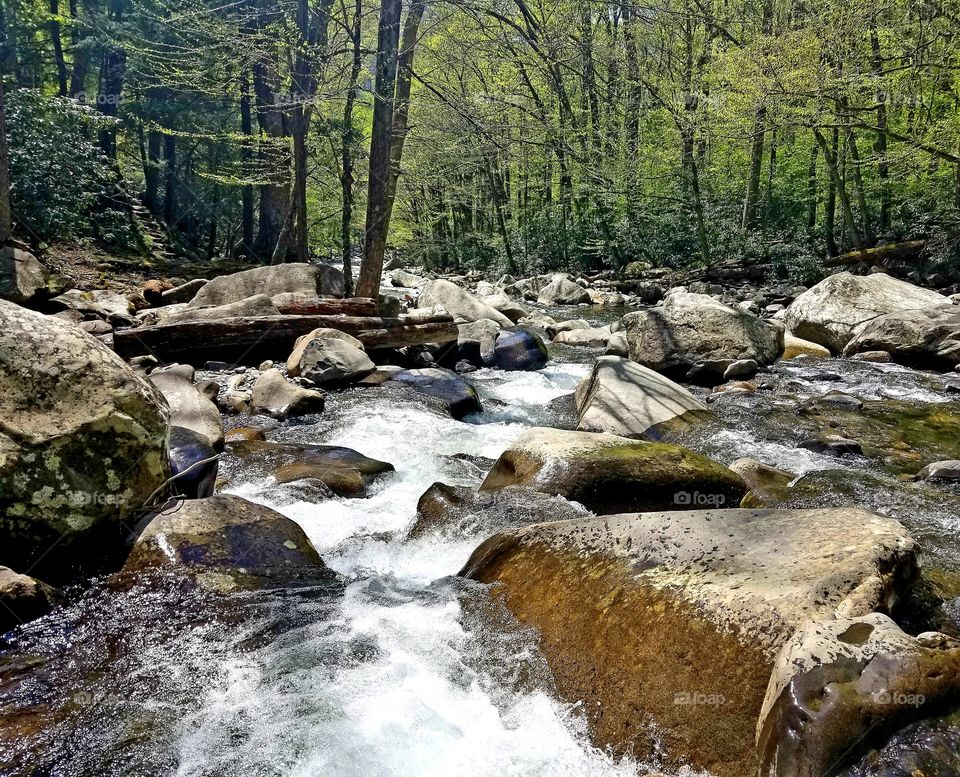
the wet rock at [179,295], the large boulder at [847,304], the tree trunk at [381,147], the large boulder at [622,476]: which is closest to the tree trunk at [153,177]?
the wet rock at [179,295]

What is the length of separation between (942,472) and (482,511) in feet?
12.2

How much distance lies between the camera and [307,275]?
11.9 meters

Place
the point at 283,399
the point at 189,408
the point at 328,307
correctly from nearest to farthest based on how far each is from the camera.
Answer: the point at 189,408 < the point at 283,399 < the point at 328,307

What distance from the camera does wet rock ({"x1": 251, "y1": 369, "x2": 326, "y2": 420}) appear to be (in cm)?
698

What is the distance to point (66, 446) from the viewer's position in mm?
3189

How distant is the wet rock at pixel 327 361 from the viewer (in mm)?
8031

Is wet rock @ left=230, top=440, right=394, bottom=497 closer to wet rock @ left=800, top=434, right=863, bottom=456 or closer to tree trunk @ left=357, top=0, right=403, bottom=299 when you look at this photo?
wet rock @ left=800, top=434, right=863, bottom=456

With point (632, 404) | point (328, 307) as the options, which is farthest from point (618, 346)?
point (328, 307)

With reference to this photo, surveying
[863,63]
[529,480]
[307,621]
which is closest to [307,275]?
[529,480]

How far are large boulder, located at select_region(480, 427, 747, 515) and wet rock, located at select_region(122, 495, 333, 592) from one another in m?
1.61

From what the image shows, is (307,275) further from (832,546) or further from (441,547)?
(832,546)

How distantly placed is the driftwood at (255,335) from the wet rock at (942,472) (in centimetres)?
655

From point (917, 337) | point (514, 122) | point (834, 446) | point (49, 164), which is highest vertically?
point (514, 122)

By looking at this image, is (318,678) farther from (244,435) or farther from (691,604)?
(244,435)
